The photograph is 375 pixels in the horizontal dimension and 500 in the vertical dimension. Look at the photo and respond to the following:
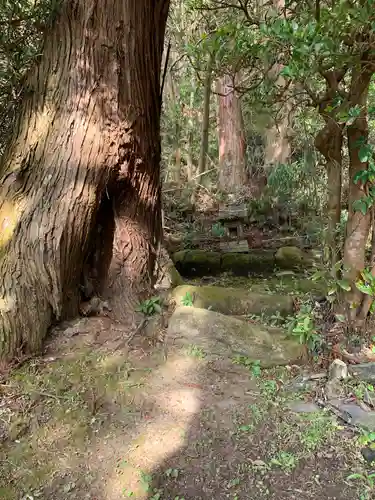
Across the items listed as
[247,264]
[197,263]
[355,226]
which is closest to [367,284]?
[355,226]

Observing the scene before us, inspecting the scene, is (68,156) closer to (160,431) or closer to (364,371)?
(160,431)

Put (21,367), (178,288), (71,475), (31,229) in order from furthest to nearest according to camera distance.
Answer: (178,288) < (31,229) < (21,367) < (71,475)

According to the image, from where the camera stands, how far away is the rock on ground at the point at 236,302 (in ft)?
13.0

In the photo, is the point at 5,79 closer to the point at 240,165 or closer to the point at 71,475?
→ the point at 71,475

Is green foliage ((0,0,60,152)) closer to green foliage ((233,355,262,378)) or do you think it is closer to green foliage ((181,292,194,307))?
green foliage ((181,292,194,307))

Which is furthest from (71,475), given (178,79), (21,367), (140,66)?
(178,79)

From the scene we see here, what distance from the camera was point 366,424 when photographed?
2.74 m

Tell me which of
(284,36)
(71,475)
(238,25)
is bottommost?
(71,475)

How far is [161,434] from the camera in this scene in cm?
278

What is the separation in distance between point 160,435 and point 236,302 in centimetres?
157

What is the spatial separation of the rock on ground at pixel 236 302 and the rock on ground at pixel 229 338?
30 centimetres

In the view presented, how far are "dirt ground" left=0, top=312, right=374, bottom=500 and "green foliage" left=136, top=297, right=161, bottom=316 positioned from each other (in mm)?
564

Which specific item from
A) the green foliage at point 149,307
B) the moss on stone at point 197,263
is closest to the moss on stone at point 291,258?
the moss on stone at point 197,263

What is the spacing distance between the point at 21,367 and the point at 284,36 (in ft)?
9.17
